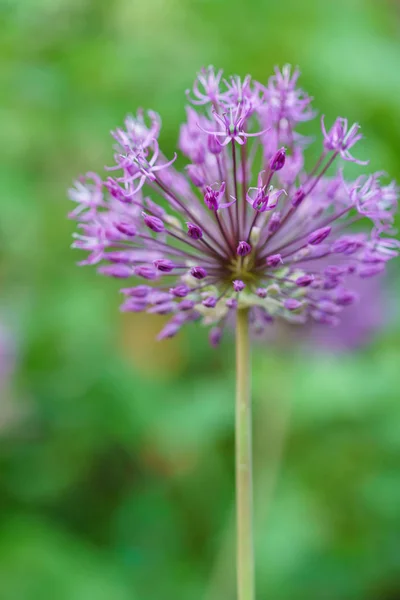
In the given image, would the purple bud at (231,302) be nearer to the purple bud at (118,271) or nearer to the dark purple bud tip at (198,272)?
the dark purple bud tip at (198,272)

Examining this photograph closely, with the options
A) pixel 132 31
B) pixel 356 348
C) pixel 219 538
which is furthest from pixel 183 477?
pixel 132 31

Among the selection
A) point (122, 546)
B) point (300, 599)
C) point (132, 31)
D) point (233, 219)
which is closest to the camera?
point (233, 219)

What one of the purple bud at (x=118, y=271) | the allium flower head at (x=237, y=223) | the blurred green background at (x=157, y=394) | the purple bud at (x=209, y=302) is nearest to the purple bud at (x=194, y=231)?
the allium flower head at (x=237, y=223)

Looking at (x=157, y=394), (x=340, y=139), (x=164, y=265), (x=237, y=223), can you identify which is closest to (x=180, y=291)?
(x=164, y=265)

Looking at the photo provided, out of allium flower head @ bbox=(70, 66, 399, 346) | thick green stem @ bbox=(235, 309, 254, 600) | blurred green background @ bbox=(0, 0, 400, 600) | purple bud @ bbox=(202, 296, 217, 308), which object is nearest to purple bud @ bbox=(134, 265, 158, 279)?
allium flower head @ bbox=(70, 66, 399, 346)

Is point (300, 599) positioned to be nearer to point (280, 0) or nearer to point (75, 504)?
point (75, 504)

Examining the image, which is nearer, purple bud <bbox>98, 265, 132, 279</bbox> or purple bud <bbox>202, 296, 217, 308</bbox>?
purple bud <bbox>202, 296, 217, 308</bbox>

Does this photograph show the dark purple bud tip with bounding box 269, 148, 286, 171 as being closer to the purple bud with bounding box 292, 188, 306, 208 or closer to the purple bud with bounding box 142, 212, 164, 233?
the purple bud with bounding box 292, 188, 306, 208
